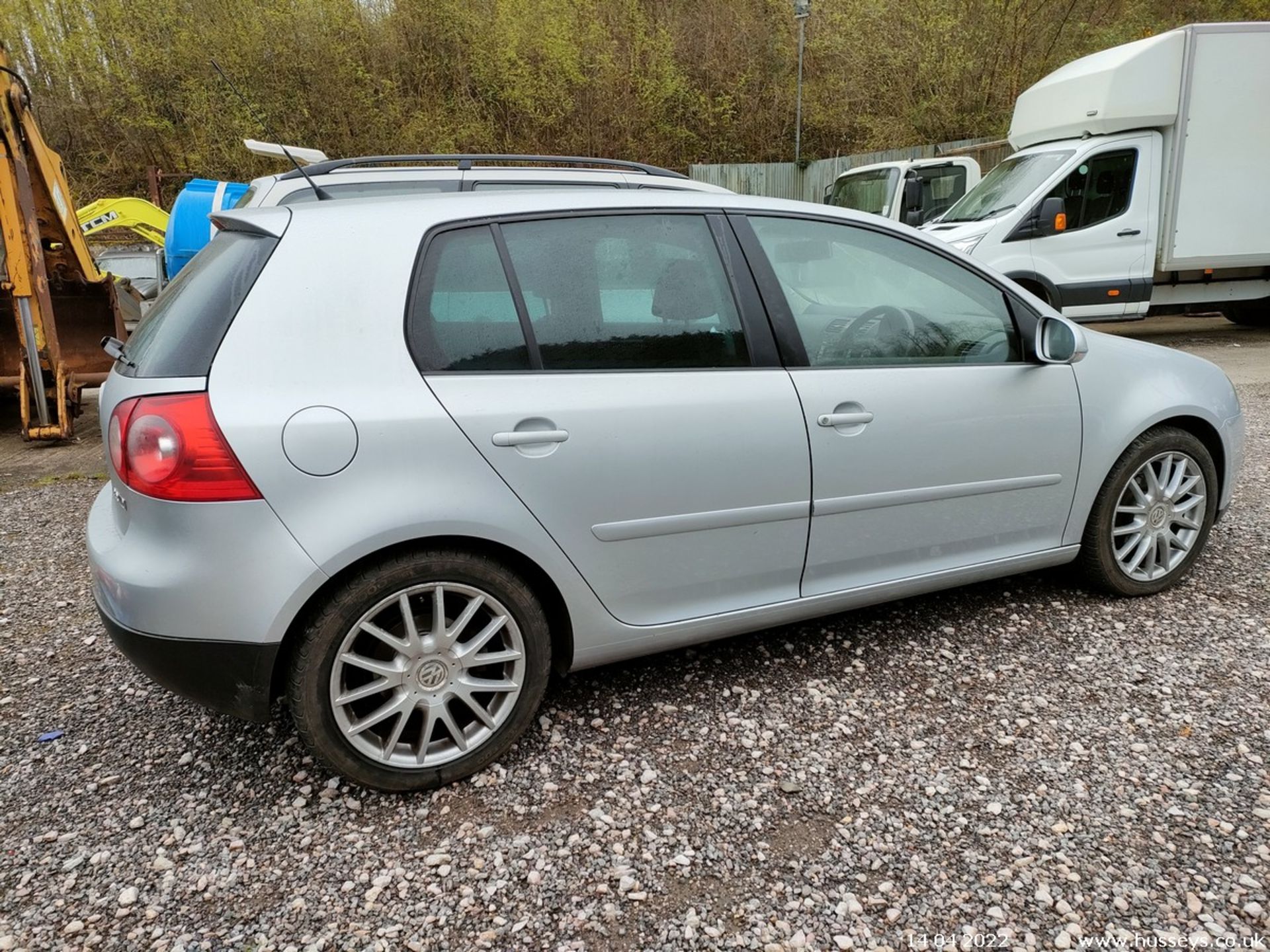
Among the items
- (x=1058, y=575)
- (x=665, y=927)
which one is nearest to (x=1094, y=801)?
(x=665, y=927)

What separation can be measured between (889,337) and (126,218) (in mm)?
10872

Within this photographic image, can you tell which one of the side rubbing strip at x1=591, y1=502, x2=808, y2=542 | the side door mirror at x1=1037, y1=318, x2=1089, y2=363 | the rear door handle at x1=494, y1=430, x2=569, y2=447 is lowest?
the side rubbing strip at x1=591, y1=502, x2=808, y2=542

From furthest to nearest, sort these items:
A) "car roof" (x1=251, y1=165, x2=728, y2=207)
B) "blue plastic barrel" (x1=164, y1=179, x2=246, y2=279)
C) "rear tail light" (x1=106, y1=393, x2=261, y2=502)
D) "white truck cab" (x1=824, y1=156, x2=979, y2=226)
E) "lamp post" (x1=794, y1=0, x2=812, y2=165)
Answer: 1. "lamp post" (x1=794, y1=0, x2=812, y2=165)
2. "white truck cab" (x1=824, y1=156, x2=979, y2=226)
3. "blue plastic barrel" (x1=164, y1=179, x2=246, y2=279)
4. "car roof" (x1=251, y1=165, x2=728, y2=207)
5. "rear tail light" (x1=106, y1=393, x2=261, y2=502)

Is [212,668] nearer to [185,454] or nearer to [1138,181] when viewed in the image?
[185,454]

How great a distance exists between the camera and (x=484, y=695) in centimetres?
A: 246

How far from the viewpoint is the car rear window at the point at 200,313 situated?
215 centimetres

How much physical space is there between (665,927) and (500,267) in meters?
1.73

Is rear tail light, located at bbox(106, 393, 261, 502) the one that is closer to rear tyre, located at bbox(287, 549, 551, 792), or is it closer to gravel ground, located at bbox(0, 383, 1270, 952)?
rear tyre, located at bbox(287, 549, 551, 792)

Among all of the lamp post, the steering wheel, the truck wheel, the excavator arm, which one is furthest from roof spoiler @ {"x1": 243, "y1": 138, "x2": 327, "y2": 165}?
the lamp post

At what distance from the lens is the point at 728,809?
230 centimetres

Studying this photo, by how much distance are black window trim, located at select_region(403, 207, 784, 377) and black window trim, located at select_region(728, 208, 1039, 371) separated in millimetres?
30

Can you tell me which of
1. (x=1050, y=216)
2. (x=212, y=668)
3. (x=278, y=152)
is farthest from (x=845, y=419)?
(x=1050, y=216)

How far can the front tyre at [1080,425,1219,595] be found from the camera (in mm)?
3309

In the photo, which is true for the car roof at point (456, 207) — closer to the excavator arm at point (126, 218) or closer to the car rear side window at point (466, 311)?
the car rear side window at point (466, 311)
